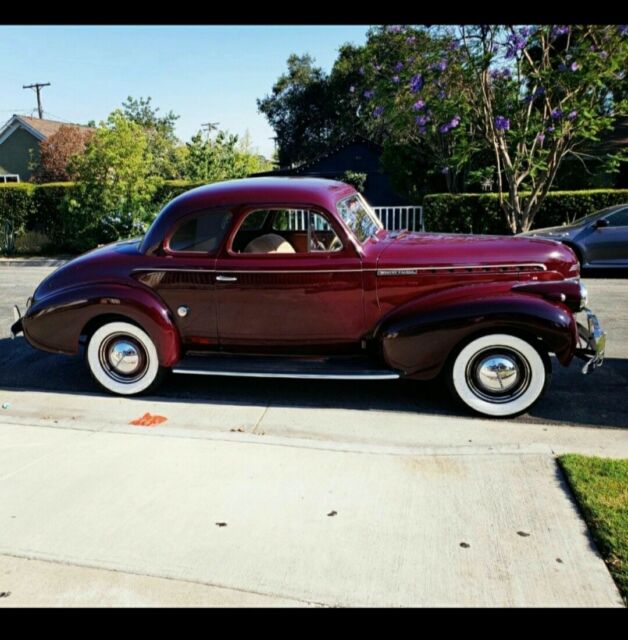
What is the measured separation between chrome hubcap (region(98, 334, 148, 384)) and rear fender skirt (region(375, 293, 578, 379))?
85.3 inches

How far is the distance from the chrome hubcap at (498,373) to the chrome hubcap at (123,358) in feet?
9.58

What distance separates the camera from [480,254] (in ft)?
16.1

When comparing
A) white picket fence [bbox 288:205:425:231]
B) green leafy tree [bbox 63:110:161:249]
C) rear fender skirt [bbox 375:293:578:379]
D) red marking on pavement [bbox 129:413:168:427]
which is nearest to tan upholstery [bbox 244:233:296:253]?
rear fender skirt [bbox 375:293:578:379]

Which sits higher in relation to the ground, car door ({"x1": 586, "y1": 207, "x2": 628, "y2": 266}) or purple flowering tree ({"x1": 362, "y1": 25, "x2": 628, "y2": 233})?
purple flowering tree ({"x1": 362, "y1": 25, "x2": 628, "y2": 233})

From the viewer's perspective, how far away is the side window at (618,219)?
11.3 meters

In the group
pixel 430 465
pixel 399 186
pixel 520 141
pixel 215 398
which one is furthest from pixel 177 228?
pixel 399 186

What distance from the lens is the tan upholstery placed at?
17.1 ft

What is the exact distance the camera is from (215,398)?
534 centimetres

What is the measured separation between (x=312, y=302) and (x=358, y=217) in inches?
38.0

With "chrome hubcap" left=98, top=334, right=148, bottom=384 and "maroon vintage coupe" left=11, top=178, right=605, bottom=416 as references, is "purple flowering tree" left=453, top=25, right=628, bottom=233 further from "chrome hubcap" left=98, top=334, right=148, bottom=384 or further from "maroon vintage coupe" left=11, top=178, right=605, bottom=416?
"chrome hubcap" left=98, top=334, right=148, bottom=384

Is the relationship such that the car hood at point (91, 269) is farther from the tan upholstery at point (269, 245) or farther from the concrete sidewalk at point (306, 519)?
the concrete sidewalk at point (306, 519)

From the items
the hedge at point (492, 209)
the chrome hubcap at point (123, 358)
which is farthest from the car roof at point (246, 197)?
the hedge at point (492, 209)
